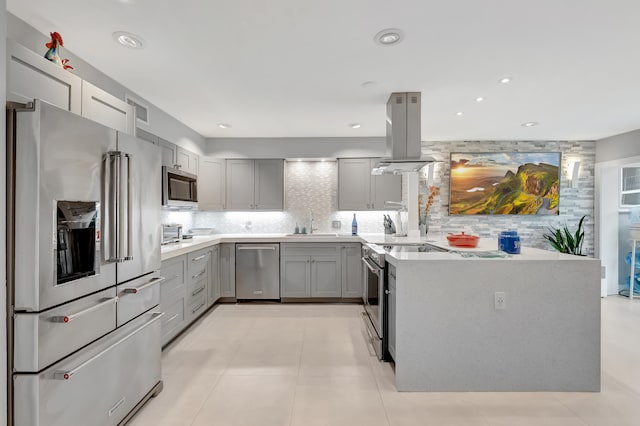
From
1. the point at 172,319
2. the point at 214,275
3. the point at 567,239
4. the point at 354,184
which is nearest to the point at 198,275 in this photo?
the point at 214,275

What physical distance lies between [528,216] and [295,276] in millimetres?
3869

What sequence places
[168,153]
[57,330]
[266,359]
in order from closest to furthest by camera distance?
[57,330]
[266,359]
[168,153]

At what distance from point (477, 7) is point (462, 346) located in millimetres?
2184

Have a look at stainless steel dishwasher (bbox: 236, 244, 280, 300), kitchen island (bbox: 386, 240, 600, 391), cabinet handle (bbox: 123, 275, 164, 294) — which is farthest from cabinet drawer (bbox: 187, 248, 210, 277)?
kitchen island (bbox: 386, 240, 600, 391)

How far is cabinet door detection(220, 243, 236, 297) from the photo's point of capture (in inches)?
179

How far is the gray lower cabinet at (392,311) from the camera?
8.23 feet

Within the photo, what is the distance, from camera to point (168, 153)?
12.7 ft

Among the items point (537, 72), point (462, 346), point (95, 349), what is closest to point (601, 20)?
point (537, 72)

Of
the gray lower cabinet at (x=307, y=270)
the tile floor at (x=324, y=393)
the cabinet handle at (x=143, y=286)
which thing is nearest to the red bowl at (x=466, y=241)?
the tile floor at (x=324, y=393)

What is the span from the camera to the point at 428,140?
5234mm

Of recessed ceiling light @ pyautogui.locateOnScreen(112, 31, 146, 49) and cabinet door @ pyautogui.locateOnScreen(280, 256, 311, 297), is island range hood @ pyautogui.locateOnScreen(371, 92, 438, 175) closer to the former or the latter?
cabinet door @ pyautogui.locateOnScreen(280, 256, 311, 297)

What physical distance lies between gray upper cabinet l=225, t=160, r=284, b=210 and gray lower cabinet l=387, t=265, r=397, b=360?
2775 millimetres

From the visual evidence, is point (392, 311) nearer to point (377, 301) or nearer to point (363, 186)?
point (377, 301)

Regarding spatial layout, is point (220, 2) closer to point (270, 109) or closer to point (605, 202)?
point (270, 109)
